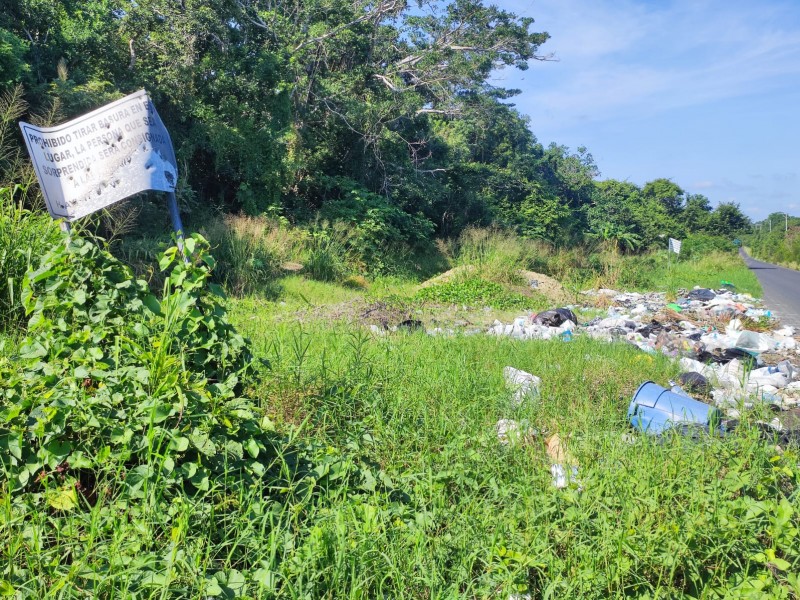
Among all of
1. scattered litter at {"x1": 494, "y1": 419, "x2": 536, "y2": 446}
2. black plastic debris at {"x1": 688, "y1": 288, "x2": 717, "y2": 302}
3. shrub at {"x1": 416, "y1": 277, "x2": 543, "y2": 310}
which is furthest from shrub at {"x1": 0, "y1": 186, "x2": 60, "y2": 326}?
black plastic debris at {"x1": 688, "y1": 288, "x2": 717, "y2": 302}

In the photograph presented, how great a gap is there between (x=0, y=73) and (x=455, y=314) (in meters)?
7.60

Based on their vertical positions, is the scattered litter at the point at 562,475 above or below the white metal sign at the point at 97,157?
below

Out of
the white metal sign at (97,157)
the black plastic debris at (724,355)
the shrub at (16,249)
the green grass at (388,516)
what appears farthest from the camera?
the black plastic debris at (724,355)

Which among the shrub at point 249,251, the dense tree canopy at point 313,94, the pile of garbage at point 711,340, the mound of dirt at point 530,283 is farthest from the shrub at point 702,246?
the shrub at point 249,251

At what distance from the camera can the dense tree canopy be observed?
455 inches

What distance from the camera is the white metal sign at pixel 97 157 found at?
4910 mm

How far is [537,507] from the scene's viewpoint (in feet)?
9.20

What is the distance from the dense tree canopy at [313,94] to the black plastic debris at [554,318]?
7.27 metres

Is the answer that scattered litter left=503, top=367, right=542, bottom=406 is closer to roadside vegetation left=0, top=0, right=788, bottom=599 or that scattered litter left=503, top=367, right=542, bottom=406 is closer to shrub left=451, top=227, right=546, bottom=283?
roadside vegetation left=0, top=0, right=788, bottom=599

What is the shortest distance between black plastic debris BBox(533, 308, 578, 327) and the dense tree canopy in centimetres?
727

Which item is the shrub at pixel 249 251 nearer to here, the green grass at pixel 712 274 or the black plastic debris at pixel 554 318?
the black plastic debris at pixel 554 318

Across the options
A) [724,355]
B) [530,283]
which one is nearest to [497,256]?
[530,283]

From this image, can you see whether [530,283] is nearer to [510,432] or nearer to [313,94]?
[313,94]

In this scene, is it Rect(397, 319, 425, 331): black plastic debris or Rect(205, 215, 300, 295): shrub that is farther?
Rect(205, 215, 300, 295): shrub
